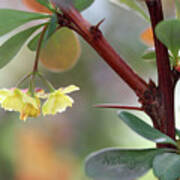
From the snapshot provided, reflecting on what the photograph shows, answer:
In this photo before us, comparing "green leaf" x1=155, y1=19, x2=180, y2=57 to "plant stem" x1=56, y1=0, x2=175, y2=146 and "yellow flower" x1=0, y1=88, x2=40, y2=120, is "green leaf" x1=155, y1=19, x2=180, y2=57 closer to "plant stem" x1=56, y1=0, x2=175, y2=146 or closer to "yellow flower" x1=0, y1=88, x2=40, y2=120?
"plant stem" x1=56, y1=0, x2=175, y2=146

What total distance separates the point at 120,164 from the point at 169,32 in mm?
138

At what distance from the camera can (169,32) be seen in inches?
13.8

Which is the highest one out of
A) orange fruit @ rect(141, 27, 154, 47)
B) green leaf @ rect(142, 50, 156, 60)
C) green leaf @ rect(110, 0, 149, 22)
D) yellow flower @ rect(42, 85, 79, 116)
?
green leaf @ rect(110, 0, 149, 22)

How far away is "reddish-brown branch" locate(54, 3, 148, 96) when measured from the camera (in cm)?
37

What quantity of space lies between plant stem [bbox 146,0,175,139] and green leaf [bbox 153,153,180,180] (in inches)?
1.8

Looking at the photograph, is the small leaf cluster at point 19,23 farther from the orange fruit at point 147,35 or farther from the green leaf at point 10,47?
the orange fruit at point 147,35

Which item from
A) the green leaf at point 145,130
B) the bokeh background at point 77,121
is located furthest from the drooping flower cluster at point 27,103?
the bokeh background at point 77,121

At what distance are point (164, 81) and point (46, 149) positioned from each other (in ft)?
4.23

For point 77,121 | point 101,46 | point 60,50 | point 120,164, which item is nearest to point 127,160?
point 120,164

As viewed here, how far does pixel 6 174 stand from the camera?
1.54 meters

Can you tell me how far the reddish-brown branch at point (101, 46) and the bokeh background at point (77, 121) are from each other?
1.09 metres

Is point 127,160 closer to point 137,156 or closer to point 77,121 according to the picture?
point 137,156

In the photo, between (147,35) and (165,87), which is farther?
(147,35)

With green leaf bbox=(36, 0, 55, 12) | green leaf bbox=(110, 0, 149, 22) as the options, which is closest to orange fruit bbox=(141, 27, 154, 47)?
green leaf bbox=(110, 0, 149, 22)
